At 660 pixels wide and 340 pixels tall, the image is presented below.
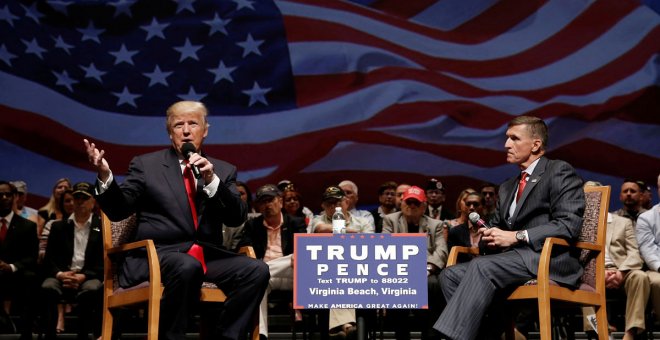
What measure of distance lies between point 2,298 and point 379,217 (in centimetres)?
320

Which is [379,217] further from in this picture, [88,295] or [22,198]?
[22,198]

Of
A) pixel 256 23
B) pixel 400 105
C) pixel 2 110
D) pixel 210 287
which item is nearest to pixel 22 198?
pixel 2 110

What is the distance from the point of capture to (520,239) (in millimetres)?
4902

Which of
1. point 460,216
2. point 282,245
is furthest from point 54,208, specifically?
point 460,216

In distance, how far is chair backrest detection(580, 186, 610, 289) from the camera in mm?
5047

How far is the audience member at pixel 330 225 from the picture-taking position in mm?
6703

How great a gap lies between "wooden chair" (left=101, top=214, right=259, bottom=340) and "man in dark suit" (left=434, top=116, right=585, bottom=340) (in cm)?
111

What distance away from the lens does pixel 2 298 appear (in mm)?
7547

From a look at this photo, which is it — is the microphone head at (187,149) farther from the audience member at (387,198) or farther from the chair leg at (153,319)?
the audience member at (387,198)

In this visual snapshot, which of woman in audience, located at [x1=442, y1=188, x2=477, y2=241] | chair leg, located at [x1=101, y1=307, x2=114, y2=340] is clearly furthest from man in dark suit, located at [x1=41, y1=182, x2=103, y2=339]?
woman in audience, located at [x1=442, y1=188, x2=477, y2=241]

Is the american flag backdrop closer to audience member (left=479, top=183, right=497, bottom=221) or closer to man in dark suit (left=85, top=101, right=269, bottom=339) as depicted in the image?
audience member (left=479, top=183, right=497, bottom=221)

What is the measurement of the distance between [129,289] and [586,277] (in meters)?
2.46

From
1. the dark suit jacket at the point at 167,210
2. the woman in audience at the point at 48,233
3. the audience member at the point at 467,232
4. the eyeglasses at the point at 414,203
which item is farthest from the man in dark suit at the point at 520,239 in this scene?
the woman in audience at the point at 48,233

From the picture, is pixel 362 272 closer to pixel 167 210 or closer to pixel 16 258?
pixel 167 210
